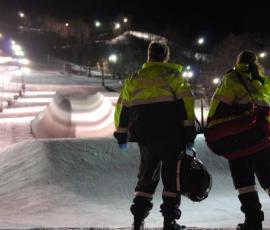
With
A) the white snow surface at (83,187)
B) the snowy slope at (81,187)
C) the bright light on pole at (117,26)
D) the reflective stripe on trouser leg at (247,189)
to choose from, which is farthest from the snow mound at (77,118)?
the bright light on pole at (117,26)

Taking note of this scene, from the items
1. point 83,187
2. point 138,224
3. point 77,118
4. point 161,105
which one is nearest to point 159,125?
point 161,105


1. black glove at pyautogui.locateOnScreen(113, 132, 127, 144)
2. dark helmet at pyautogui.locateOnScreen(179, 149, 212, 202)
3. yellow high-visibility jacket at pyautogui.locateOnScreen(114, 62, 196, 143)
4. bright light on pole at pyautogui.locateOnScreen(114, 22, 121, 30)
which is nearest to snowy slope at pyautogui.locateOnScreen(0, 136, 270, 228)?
dark helmet at pyautogui.locateOnScreen(179, 149, 212, 202)

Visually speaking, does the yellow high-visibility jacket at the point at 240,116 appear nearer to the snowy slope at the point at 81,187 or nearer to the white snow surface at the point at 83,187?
the white snow surface at the point at 83,187

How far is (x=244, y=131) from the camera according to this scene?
14.5 ft

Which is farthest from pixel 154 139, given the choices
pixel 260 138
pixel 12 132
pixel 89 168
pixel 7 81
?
pixel 7 81

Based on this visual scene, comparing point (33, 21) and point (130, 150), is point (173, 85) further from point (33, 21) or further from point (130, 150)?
point (33, 21)

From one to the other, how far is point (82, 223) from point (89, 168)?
2.86 m

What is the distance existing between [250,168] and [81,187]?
448 cm

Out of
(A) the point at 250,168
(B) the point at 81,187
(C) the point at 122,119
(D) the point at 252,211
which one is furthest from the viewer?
(B) the point at 81,187

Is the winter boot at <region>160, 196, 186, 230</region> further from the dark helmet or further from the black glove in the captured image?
the black glove

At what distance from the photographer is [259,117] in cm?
446

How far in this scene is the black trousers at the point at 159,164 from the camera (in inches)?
171

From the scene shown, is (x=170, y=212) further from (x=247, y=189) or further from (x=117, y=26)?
(x=117, y=26)

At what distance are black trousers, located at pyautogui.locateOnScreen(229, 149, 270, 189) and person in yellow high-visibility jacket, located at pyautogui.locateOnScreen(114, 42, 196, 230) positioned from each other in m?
0.49
